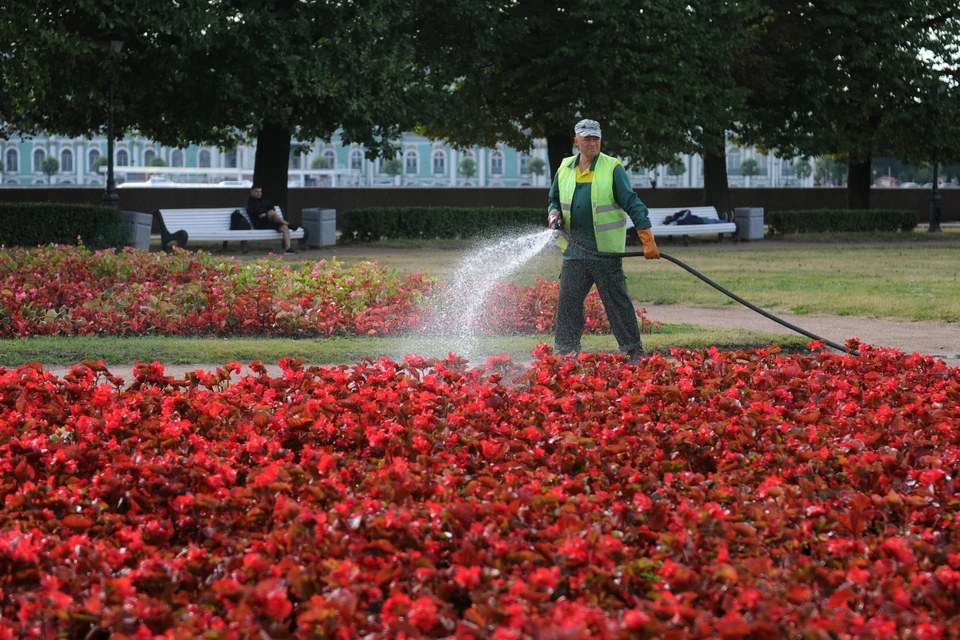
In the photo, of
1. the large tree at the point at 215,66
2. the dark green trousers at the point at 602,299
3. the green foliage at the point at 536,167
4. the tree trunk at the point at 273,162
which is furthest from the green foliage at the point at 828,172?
the dark green trousers at the point at 602,299

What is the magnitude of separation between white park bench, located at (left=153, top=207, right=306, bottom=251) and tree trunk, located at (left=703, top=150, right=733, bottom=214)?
12.3m

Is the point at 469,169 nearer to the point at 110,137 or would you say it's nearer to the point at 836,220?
the point at 836,220

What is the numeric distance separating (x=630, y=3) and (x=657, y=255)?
19.6 meters

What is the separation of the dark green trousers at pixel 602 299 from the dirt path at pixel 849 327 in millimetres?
2178

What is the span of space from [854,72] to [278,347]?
24.7 metres

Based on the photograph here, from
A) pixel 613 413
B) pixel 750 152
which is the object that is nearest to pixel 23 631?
pixel 613 413

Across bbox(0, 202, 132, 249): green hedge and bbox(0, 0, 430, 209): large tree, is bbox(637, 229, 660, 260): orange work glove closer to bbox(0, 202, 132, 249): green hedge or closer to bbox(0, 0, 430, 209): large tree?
bbox(0, 0, 430, 209): large tree

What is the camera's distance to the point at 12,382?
5.65 meters

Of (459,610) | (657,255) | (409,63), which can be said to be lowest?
(459,610)

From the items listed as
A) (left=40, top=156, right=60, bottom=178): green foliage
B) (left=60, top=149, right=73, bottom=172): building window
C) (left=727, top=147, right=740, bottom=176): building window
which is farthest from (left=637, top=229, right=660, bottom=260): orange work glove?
(left=727, top=147, right=740, bottom=176): building window

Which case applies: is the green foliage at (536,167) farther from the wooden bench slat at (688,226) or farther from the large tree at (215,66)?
the large tree at (215,66)

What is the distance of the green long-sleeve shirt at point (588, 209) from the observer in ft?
25.5

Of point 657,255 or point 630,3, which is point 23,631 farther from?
point 630,3

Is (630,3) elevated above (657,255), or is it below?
above
